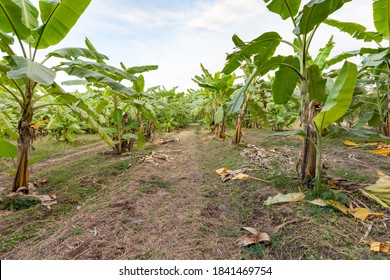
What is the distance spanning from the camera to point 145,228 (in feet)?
5.88

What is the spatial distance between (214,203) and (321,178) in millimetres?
1031

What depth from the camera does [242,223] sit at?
1859 mm

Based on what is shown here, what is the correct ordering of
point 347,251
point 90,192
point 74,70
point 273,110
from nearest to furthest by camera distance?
point 347,251
point 74,70
point 90,192
point 273,110

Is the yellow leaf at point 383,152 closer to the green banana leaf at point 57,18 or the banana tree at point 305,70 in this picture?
the banana tree at point 305,70

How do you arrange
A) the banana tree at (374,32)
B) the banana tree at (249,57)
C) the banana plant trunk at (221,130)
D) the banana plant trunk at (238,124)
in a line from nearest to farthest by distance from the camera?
the banana tree at (249,57) < the banana tree at (374,32) < the banana plant trunk at (238,124) < the banana plant trunk at (221,130)

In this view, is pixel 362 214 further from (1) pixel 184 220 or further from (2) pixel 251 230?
(1) pixel 184 220

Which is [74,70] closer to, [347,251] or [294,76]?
[294,76]

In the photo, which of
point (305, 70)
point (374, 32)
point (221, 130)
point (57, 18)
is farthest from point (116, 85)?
point (221, 130)

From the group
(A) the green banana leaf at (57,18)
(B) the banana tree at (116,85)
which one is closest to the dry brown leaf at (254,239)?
(B) the banana tree at (116,85)

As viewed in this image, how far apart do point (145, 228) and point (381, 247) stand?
1.54 meters

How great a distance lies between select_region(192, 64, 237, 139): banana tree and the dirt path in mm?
2723

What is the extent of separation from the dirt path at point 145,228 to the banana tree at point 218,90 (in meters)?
2.72

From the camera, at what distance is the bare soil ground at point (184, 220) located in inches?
57.7
